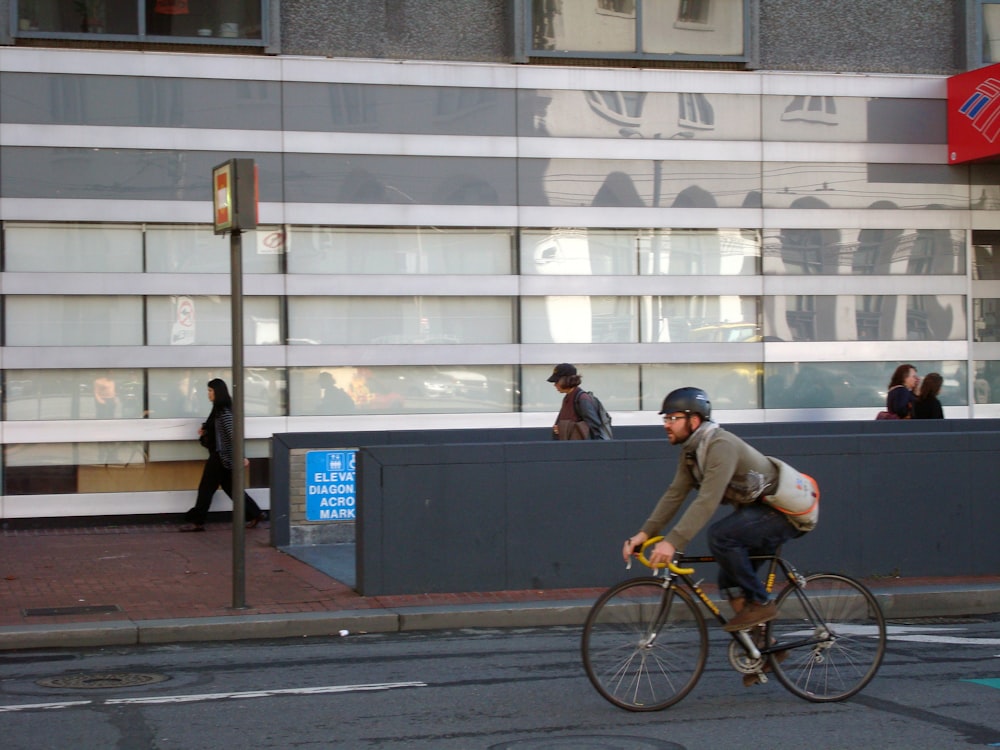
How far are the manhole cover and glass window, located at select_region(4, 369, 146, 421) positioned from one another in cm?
806

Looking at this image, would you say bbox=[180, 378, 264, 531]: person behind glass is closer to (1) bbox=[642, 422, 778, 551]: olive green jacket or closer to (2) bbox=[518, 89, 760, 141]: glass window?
(2) bbox=[518, 89, 760, 141]: glass window

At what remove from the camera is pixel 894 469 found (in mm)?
10773

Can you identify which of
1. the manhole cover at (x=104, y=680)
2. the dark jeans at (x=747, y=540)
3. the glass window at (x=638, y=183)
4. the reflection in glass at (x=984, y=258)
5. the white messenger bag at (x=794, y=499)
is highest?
the glass window at (x=638, y=183)

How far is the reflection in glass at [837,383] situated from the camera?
17.2 meters

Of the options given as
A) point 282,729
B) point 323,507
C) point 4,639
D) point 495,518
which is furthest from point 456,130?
point 282,729

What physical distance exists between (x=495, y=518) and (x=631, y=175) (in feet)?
25.3

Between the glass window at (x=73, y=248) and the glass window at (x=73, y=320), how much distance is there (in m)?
0.37

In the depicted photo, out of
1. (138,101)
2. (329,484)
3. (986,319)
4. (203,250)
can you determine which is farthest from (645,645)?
(986,319)

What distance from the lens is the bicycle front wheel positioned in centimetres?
643

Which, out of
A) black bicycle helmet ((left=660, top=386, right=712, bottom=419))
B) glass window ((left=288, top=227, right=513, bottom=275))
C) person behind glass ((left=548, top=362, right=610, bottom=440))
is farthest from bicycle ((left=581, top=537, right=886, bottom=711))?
glass window ((left=288, top=227, right=513, bottom=275))

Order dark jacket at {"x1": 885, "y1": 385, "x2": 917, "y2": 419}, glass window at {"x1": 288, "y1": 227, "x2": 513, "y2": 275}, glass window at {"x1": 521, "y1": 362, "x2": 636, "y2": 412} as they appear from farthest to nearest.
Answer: glass window at {"x1": 521, "y1": 362, "x2": 636, "y2": 412} < glass window at {"x1": 288, "y1": 227, "x2": 513, "y2": 275} < dark jacket at {"x1": 885, "y1": 385, "x2": 917, "y2": 419}

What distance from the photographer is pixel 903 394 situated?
15.1 m

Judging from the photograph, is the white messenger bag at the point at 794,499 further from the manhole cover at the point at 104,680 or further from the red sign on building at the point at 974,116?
the red sign on building at the point at 974,116

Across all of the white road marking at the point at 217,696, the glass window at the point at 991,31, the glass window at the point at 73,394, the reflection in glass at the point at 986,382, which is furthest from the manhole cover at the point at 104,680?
the glass window at the point at 991,31
